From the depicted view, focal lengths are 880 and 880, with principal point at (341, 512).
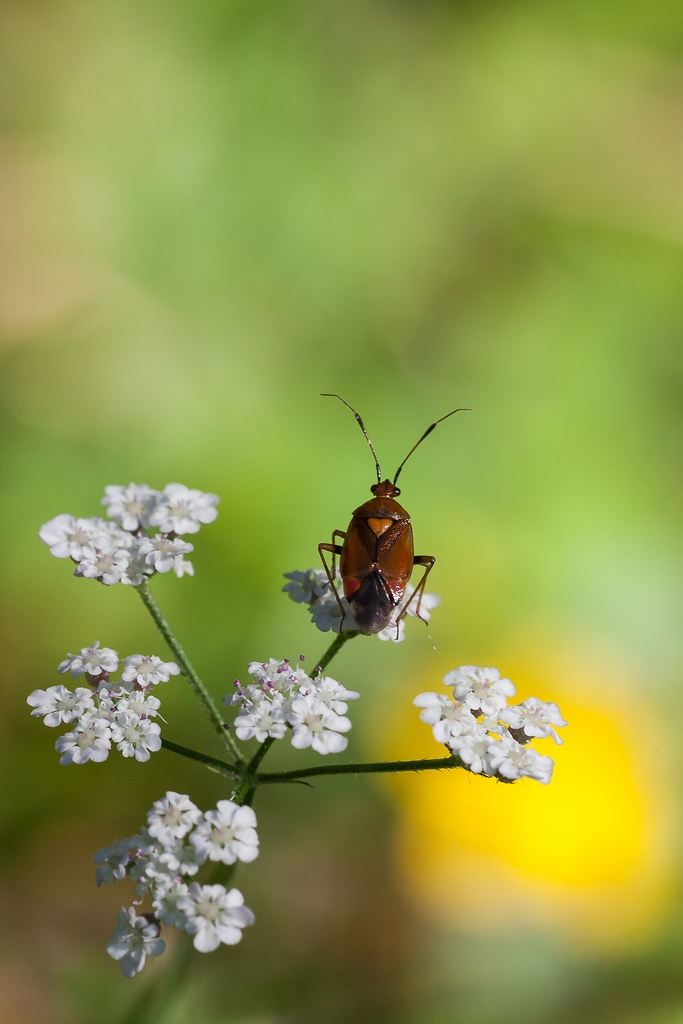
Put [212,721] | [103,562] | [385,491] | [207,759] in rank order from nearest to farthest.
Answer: [207,759] → [212,721] → [103,562] → [385,491]

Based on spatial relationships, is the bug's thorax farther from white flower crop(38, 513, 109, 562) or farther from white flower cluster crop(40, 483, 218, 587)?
white flower crop(38, 513, 109, 562)

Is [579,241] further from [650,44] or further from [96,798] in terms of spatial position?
[96,798]

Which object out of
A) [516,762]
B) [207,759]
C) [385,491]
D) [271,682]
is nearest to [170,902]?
[207,759]

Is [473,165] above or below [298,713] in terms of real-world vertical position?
above

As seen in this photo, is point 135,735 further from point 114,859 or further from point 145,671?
point 114,859

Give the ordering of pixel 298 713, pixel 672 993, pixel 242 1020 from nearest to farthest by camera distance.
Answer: pixel 298 713
pixel 242 1020
pixel 672 993

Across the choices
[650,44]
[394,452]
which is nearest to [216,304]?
[394,452]
